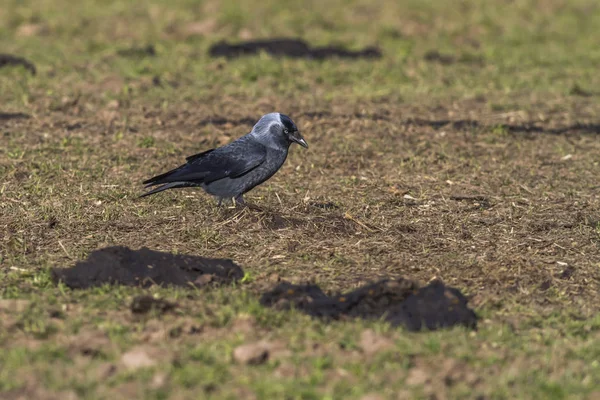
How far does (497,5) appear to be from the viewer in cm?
1762

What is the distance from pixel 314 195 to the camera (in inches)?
361

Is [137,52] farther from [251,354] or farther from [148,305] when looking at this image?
[251,354]

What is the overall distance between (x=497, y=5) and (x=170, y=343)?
13355mm

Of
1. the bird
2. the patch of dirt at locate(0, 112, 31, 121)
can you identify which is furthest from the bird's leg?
the patch of dirt at locate(0, 112, 31, 121)

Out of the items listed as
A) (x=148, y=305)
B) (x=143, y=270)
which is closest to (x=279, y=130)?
(x=143, y=270)

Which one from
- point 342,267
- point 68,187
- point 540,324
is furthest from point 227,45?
point 540,324

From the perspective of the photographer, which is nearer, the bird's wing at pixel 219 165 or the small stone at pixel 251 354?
the small stone at pixel 251 354

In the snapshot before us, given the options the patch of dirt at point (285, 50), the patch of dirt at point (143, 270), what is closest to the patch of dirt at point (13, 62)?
the patch of dirt at point (285, 50)

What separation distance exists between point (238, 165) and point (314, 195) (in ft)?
3.68

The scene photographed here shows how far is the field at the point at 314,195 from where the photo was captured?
551 centimetres

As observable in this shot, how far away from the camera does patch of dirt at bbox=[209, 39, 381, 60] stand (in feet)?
46.8

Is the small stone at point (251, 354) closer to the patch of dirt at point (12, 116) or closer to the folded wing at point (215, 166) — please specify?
the folded wing at point (215, 166)

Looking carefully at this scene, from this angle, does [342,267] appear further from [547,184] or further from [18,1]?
[18,1]

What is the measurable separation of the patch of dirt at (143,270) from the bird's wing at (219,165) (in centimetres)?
135
